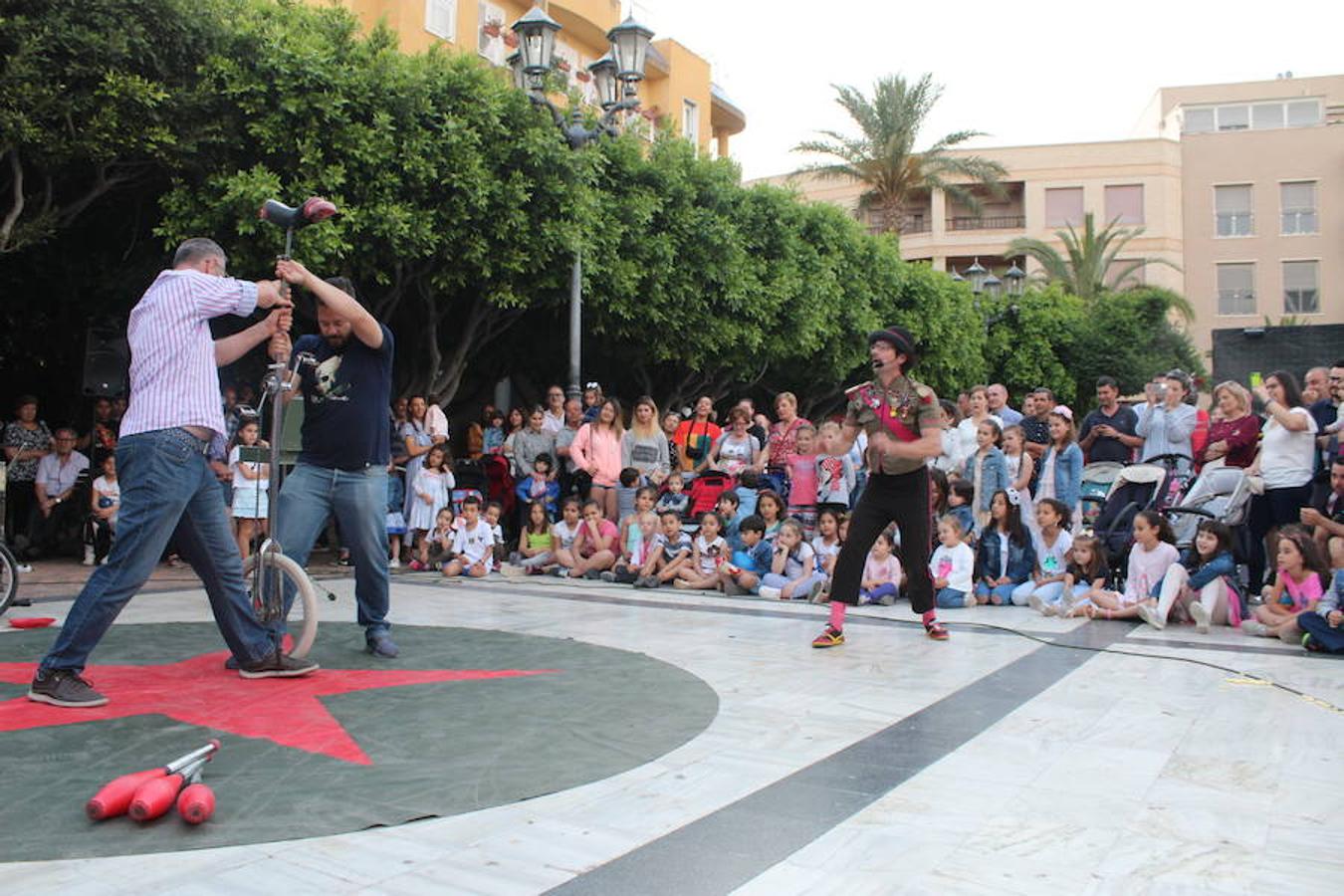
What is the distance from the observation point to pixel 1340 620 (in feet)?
20.2

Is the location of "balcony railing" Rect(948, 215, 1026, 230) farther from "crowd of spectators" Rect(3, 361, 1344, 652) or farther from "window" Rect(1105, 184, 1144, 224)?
"crowd of spectators" Rect(3, 361, 1344, 652)

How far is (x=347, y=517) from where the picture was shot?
5.64 m

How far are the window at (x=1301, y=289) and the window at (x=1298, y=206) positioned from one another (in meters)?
1.44

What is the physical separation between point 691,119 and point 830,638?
27110mm

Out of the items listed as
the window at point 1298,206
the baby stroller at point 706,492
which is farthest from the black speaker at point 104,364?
the window at point 1298,206

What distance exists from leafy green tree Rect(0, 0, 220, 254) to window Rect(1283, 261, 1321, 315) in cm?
4500

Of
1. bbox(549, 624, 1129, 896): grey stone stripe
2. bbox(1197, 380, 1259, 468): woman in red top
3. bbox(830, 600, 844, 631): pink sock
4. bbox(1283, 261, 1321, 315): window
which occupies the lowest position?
bbox(549, 624, 1129, 896): grey stone stripe

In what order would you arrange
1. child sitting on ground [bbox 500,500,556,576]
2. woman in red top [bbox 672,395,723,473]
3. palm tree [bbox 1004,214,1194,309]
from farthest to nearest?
palm tree [bbox 1004,214,1194,309] < woman in red top [bbox 672,395,723,473] < child sitting on ground [bbox 500,500,556,576]

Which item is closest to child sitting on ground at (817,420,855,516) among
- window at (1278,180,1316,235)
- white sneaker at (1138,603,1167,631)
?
white sneaker at (1138,603,1167,631)

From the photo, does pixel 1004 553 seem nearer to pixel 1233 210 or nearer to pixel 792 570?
pixel 792 570

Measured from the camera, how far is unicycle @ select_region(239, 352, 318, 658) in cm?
520

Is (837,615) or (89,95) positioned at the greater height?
(89,95)

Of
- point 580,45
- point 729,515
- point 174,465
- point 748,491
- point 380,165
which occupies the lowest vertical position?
point 729,515

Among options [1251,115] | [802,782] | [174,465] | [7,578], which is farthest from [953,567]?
[1251,115]
